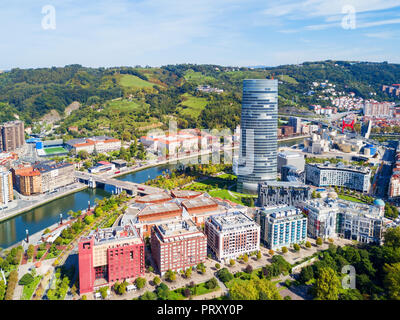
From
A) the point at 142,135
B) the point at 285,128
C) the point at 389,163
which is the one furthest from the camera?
the point at 285,128

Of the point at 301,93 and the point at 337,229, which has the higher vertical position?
the point at 301,93

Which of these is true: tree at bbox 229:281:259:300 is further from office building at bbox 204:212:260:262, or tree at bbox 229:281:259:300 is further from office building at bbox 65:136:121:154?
office building at bbox 65:136:121:154

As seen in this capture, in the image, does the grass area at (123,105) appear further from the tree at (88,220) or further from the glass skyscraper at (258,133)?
the tree at (88,220)

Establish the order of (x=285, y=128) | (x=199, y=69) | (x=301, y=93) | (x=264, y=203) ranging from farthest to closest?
1. (x=199, y=69)
2. (x=301, y=93)
3. (x=285, y=128)
4. (x=264, y=203)

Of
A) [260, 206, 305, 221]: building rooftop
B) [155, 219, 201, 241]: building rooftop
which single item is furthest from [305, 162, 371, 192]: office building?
[155, 219, 201, 241]: building rooftop

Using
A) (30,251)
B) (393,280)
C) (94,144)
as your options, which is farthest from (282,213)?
(94,144)

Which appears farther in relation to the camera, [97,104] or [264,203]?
[97,104]
